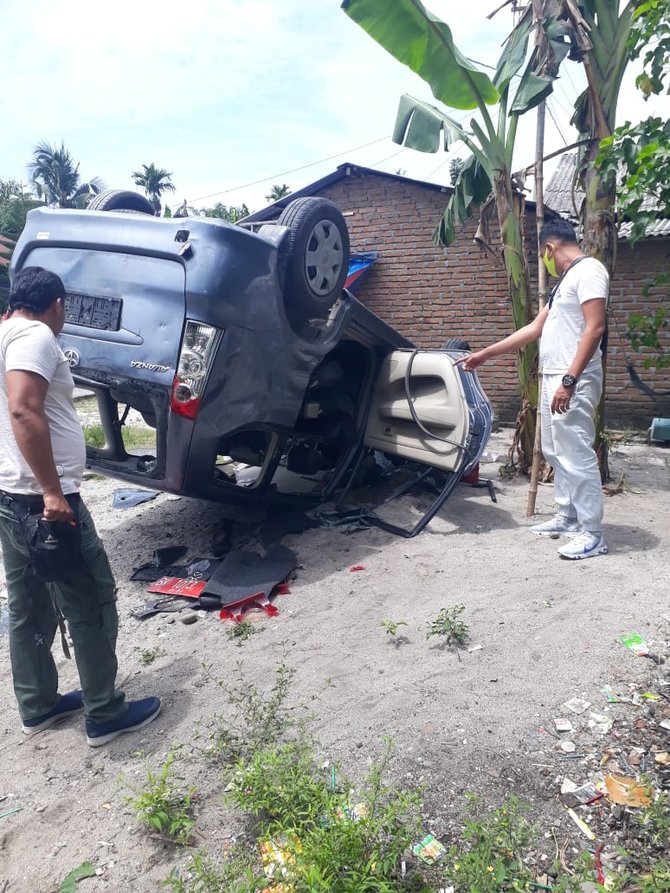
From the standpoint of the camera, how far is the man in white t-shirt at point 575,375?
4.26 meters

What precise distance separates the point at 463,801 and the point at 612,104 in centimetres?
613

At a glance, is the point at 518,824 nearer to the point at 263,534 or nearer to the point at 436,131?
the point at 263,534

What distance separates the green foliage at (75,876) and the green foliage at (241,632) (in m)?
1.48

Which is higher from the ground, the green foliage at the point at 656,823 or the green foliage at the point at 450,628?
the green foliage at the point at 450,628

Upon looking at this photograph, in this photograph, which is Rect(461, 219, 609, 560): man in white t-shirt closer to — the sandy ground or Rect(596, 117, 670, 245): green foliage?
the sandy ground

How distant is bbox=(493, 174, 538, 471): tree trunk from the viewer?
6664 mm

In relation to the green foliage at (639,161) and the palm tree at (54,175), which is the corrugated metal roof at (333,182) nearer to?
the green foliage at (639,161)

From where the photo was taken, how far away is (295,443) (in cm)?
570

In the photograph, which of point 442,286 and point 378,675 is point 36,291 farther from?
point 442,286

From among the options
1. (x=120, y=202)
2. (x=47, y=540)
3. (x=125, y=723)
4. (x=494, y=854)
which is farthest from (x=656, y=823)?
(x=120, y=202)

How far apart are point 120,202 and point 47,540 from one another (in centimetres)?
334

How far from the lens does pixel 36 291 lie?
9.21 feet

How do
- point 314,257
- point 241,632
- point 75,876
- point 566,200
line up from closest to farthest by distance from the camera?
point 75,876, point 241,632, point 314,257, point 566,200

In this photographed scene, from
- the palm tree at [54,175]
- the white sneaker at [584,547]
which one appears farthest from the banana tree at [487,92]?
the palm tree at [54,175]
